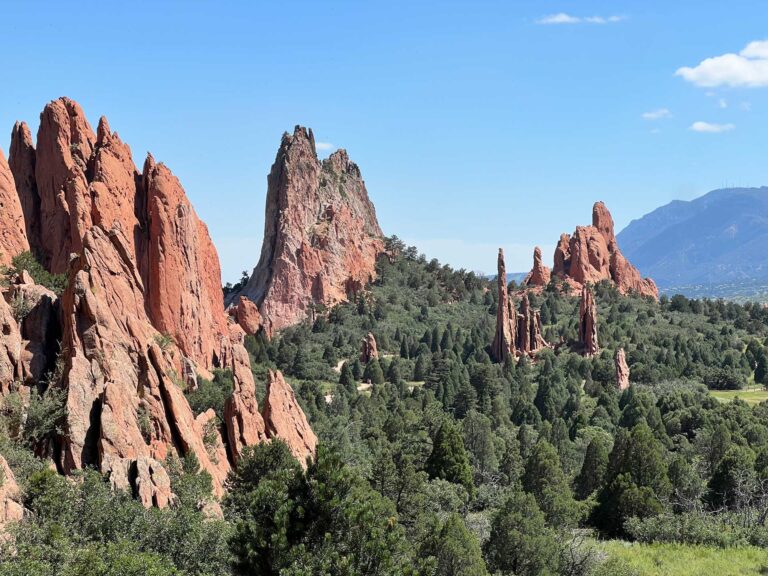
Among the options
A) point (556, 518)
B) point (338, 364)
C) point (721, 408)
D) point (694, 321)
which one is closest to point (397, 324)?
point (338, 364)

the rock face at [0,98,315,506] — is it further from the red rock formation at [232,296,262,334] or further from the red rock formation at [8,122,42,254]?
the red rock formation at [232,296,262,334]

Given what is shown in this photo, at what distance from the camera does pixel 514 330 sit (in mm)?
127562

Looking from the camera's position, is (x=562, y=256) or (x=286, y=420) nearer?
(x=286, y=420)

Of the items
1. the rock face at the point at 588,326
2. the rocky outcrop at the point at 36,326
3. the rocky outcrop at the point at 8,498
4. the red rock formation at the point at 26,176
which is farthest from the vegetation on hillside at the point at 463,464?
the red rock formation at the point at 26,176

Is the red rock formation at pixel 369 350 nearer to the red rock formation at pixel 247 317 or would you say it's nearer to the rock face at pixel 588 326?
the red rock formation at pixel 247 317

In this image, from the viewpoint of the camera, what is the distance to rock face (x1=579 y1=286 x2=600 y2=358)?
401ft

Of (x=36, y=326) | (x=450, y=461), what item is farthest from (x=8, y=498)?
(x=450, y=461)

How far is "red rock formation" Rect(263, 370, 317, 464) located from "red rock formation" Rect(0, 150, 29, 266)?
75.9 ft

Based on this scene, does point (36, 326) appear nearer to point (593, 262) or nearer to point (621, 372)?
point (621, 372)

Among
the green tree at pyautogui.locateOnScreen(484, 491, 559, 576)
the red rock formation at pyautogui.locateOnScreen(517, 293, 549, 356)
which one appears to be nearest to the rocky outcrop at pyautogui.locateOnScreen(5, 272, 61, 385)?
the green tree at pyautogui.locateOnScreen(484, 491, 559, 576)

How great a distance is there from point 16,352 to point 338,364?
88164 mm

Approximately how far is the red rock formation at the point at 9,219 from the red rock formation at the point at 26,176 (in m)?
10.5

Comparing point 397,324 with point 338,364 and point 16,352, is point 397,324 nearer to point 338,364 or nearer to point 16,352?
point 338,364

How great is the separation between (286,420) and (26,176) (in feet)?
139
